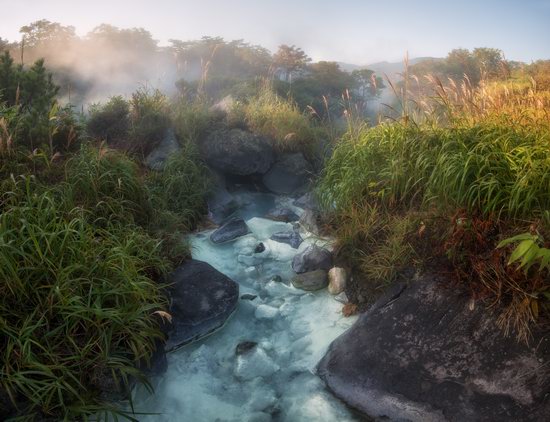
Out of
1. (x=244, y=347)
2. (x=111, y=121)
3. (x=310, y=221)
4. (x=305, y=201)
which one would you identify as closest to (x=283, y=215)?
(x=305, y=201)

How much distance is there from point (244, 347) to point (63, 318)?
1857 millimetres

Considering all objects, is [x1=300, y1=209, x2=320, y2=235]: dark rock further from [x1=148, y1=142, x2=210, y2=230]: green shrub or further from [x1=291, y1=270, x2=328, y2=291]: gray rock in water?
[x1=148, y1=142, x2=210, y2=230]: green shrub

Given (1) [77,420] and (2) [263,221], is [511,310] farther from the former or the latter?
(2) [263,221]

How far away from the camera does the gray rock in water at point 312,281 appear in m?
5.12

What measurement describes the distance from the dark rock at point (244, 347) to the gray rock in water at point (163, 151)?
4521 millimetres

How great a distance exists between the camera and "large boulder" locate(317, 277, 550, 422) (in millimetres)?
2934

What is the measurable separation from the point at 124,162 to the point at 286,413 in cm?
399

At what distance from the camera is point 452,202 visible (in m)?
4.19

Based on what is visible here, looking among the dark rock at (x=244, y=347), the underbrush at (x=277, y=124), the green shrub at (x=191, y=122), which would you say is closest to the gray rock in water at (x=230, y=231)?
the green shrub at (x=191, y=122)

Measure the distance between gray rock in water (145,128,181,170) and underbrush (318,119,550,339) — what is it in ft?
12.1

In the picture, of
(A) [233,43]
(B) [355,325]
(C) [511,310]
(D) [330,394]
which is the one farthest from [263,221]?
(A) [233,43]

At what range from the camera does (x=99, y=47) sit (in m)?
20.0

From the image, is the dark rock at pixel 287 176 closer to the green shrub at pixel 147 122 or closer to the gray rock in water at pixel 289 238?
the gray rock in water at pixel 289 238

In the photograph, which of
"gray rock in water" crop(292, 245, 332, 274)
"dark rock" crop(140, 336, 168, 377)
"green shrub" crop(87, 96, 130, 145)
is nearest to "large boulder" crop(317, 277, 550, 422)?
"gray rock in water" crop(292, 245, 332, 274)
